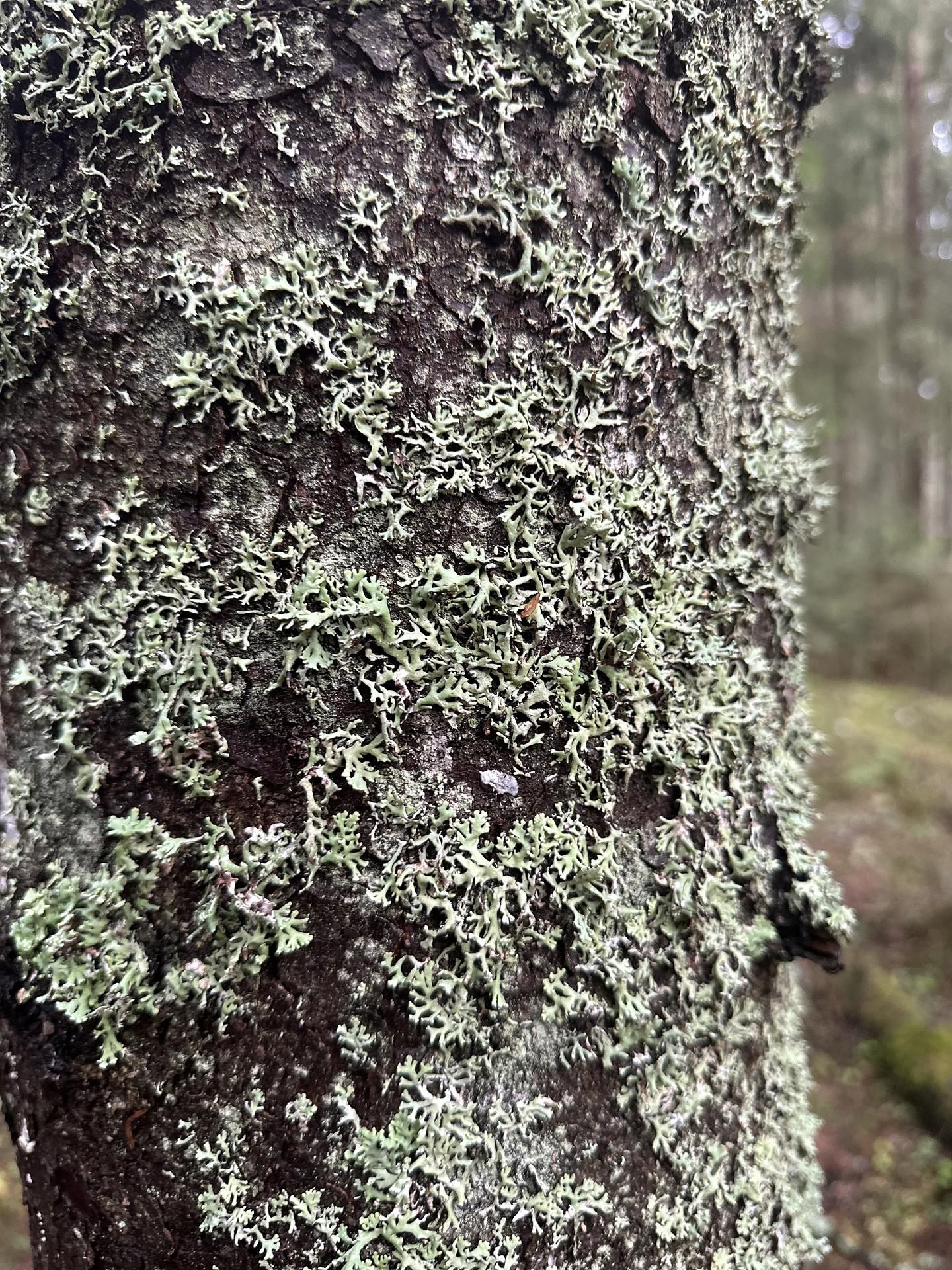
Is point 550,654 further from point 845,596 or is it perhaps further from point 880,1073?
point 845,596

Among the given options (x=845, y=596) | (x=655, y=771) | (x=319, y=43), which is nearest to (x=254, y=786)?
(x=655, y=771)

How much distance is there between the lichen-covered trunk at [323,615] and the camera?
0.82 m

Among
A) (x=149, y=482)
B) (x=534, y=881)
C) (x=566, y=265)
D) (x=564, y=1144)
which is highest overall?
(x=566, y=265)

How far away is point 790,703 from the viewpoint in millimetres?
1244

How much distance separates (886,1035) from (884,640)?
8976mm

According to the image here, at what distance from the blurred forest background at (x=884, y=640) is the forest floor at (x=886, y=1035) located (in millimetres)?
11

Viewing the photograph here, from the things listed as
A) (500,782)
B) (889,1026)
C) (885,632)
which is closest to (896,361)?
(885,632)

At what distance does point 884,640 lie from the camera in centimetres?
1194

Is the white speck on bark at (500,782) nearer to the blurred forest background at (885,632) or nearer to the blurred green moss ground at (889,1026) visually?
the blurred forest background at (885,632)

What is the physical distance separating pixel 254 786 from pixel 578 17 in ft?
3.06

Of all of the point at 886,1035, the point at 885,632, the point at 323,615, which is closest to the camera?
the point at 323,615

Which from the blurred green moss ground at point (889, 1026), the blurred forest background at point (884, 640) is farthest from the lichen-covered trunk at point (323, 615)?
the blurred green moss ground at point (889, 1026)

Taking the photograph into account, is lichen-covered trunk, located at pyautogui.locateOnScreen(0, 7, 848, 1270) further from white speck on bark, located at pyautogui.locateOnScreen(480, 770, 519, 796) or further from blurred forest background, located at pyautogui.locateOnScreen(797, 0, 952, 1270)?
blurred forest background, located at pyautogui.locateOnScreen(797, 0, 952, 1270)

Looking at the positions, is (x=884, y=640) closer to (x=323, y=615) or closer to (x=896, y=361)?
(x=896, y=361)
